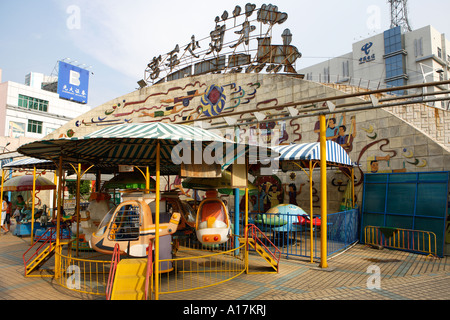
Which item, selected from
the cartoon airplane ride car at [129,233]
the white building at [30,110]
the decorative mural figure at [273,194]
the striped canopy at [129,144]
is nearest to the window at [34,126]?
the white building at [30,110]

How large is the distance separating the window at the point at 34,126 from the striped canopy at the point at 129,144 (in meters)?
50.4

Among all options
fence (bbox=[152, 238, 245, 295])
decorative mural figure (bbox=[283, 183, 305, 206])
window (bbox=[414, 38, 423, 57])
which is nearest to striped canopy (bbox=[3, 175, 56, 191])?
fence (bbox=[152, 238, 245, 295])

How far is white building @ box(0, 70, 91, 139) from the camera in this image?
159 ft

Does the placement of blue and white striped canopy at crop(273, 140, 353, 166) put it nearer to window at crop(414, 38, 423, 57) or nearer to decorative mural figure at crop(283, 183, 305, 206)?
decorative mural figure at crop(283, 183, 305, 206)

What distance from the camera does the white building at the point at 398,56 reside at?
47812mm

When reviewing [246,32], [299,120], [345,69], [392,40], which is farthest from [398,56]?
[299,120]

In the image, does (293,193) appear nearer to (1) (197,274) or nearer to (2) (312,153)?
Answer: (2) (312,153)

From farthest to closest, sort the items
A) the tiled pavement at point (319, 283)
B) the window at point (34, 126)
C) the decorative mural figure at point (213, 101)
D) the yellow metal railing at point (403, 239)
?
the window at point (34, 126)
the decorative mural figure at point (213, 101)
the yellow metal railing at point (403, 239)
the tiled pavement at point (319, 283)

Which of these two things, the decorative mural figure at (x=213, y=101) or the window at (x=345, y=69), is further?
the window at (x=345, y=69)

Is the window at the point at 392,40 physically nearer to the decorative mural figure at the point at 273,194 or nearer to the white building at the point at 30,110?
the decorative mural figure at the point at 273,194

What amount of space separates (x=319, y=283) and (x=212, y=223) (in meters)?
2.92

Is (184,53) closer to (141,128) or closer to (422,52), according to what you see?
(141,128)

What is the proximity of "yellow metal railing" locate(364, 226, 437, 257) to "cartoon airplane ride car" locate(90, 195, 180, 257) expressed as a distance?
26.7 ft

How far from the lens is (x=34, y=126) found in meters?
52.2
